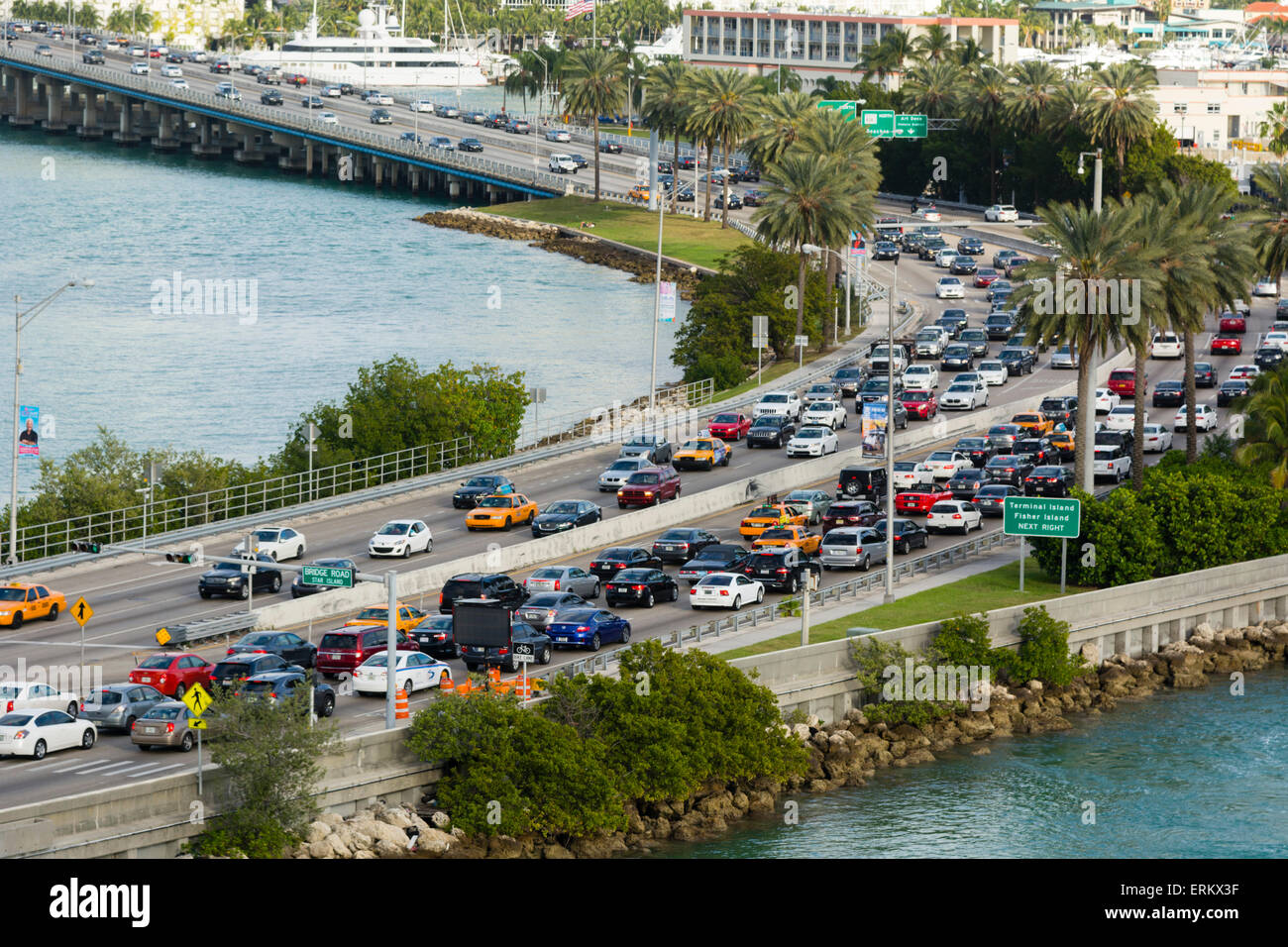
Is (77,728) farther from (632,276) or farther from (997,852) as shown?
(632,276)

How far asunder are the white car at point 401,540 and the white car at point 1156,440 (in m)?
33.3

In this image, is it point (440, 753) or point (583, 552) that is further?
point (583, 552)

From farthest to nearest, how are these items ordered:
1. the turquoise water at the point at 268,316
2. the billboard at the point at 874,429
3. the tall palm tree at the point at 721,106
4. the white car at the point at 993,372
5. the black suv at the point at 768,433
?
the tall palm tree at the point at 721,106 < the turquoise water at the point at 268,316 < the white car at the point at 993,372 < the black suv at the point at 768,433 < the billboard at the point at 874,429

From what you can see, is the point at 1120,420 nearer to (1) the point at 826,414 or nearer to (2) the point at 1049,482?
(1) the point at 826,414

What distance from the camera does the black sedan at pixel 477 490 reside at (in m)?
77.8

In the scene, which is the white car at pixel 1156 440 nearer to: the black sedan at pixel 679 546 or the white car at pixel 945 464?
the white car at pixel 945 464

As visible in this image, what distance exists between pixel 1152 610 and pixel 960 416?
26.9 meters

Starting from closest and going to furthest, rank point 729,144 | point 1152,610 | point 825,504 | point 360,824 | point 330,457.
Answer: point 360,824
point 1152,610
point 825,504
point 330,457
point 729,144

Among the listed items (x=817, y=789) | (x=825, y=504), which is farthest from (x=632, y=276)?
(x=817, y=789)

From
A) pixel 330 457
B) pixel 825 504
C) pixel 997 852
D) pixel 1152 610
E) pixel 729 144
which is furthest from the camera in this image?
pixel 729 144

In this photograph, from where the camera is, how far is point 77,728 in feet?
161

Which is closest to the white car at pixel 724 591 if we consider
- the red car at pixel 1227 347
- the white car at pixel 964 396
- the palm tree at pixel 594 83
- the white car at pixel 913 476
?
the white car at pixel 913 476

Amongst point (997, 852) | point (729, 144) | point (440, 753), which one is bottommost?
point (997, 852)

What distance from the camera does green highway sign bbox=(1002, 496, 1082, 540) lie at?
68.2 meters
